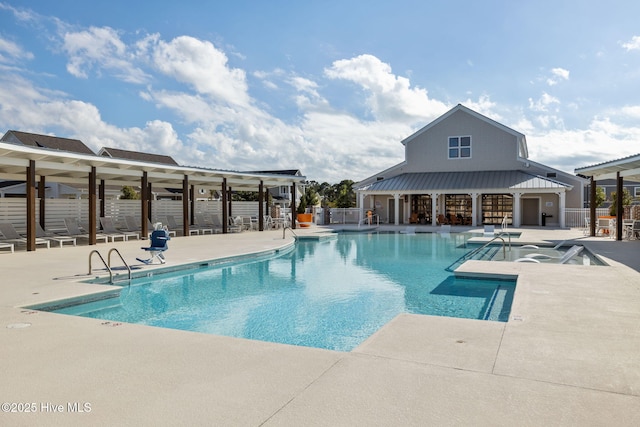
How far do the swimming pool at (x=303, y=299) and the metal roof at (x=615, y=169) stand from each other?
766 centimetres

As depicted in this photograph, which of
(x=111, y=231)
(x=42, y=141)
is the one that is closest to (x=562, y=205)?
(x=111, y=231)

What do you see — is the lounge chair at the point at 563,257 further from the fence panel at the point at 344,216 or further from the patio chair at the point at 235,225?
the fence panel at the point at 344,216

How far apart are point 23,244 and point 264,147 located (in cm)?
1600

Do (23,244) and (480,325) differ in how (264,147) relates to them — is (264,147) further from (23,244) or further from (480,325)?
(480,325)

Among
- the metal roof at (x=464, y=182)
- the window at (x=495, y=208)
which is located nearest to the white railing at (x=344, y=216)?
the metal roof at (x=464, y=182)

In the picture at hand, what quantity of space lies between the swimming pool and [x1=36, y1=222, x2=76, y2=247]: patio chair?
7.10 metres

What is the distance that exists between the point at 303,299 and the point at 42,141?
112 ft

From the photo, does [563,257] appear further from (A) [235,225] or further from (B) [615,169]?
(A) [235,225]

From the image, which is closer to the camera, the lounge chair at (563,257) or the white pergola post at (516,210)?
the lounge chair at (563,257)

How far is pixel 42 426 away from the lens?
276 cm

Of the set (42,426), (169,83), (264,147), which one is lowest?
(42,426)

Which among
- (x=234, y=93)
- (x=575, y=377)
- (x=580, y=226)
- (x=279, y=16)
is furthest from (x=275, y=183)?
(x=575, y=377)

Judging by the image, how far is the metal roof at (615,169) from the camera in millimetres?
15316

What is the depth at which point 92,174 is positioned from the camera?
16.2 meters
